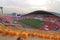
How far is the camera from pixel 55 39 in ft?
14.5

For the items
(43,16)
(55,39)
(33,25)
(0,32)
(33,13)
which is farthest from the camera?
(33,13)

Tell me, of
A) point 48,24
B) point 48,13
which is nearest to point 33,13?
point 48,13

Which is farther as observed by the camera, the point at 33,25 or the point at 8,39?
the point at 33,25

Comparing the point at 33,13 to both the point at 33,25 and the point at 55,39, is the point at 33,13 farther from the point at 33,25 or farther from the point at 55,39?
the point at 55,39

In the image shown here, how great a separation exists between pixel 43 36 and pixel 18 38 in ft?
2.38

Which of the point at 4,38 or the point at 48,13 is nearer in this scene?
the point at 4,38

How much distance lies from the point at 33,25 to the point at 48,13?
5461mm

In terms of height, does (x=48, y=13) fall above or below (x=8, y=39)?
below

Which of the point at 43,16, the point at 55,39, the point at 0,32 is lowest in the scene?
the point at 43,16

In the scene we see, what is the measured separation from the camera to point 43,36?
455 cm

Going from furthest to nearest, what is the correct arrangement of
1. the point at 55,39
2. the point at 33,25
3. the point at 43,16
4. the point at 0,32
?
the point at 43,16 → the point at 33,25 → the point at 55,39 → the point at 0,32

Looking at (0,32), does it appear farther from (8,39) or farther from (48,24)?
(48,24)

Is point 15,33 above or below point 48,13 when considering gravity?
above

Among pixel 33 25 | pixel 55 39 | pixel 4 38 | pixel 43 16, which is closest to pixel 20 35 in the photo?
pixel 4 38
